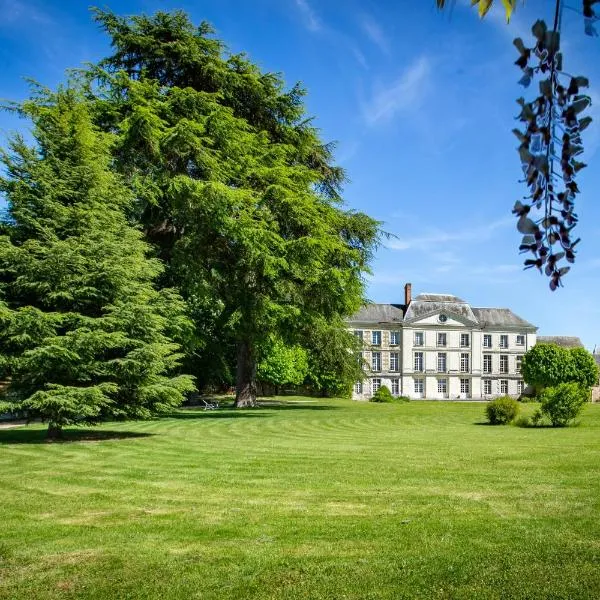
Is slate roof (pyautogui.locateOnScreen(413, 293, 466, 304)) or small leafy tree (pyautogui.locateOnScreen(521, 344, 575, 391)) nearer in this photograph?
small leafy tree (pyautogui.locateOnScreen(521, 344, 575, 391))

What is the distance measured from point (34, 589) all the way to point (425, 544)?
329 cm

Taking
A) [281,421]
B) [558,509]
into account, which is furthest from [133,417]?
[558,509]

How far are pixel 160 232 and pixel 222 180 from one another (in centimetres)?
334

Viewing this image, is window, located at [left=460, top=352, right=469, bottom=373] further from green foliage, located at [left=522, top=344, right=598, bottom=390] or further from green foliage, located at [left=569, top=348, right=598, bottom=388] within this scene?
green foliage, located at [left=569, top=348, right=598, bottom=388]

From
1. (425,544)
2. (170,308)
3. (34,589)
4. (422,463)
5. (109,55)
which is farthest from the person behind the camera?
(109,55)

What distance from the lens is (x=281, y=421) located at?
21.2m

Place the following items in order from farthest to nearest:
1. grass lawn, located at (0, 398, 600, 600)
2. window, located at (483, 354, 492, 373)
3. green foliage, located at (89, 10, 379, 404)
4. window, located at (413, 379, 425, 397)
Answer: window, located at (483, 354, 492, 373), window, located at (413, 379, 425, 397), green foliage, located at (89, 10, 379, 404), grass lawn, located at (0, 398, 600, 600)

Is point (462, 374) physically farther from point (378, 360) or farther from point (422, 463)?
point (422, 463)

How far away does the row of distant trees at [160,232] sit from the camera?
13727mm

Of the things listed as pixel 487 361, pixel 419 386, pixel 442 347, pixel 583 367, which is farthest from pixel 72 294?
pixel 487 361

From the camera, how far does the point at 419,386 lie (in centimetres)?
6650

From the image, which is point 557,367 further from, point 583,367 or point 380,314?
point 380,314

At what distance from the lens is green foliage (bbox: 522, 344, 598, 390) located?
190 ft

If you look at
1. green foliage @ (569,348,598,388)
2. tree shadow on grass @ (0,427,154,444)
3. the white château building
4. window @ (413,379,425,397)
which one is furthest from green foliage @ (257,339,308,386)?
tree shadow on grass @ (0,427,154,444)
